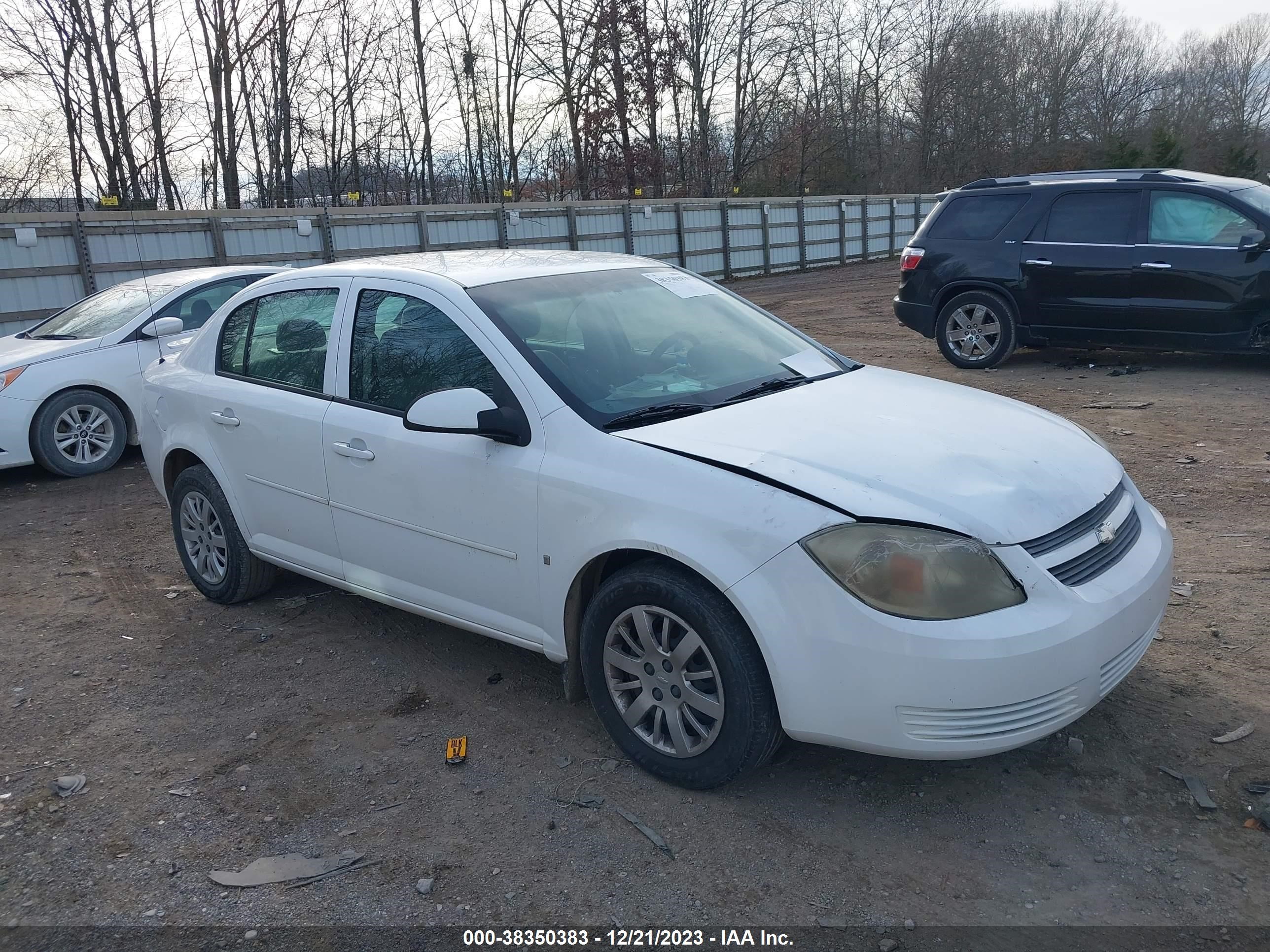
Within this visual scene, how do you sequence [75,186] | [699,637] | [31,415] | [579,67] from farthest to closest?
[579,67] < [75,186] < [31,415] < [699,637]

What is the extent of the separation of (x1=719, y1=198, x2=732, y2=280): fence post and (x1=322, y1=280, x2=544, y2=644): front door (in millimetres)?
22978

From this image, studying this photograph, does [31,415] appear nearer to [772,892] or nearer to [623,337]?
[623,337]

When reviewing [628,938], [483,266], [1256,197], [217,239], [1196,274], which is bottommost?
[628,938]

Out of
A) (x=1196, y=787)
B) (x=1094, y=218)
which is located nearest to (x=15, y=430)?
(x=1196, y=787)

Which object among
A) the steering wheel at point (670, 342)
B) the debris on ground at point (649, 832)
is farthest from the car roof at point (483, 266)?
the debris on ground at point (649, 832)

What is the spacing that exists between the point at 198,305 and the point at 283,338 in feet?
16.3

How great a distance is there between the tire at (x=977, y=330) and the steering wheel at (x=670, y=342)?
7222 millimetres

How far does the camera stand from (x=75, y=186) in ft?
77.6

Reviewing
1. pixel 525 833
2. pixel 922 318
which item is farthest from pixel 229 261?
pixel 525 833

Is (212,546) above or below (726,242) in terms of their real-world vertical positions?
below

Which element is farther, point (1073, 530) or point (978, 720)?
point (1073, 530)

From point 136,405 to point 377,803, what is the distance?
6753 millimetres

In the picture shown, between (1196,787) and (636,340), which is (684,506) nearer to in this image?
(636,340)

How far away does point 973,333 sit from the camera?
10.6 m
